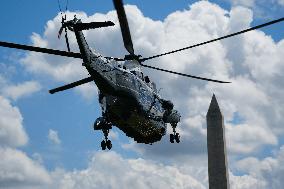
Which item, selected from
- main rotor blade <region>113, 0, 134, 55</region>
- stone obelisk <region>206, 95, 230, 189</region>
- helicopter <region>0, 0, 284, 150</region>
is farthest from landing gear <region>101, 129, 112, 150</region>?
stone obelisk <region>206, 95, 230, 189</region>

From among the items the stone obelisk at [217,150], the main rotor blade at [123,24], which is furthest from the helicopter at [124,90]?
the stone obelisk at [217,150]

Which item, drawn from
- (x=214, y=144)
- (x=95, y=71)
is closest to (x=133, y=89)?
(x=95, y=71)

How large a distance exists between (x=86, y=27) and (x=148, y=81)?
690 cm

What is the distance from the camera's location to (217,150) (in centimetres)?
5731

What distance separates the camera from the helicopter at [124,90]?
67.6 ft

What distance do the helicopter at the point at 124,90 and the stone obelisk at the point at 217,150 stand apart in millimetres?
29713

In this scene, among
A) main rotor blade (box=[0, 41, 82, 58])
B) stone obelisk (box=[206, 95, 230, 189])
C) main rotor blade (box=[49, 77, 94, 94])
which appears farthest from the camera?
stone obelisk (box=[206, 95, 230, 189])

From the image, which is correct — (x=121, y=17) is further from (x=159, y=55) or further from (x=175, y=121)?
(x=175, y=121)

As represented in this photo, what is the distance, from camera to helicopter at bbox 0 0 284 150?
20.6 m

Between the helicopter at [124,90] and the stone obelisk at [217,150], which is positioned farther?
the stone obelisk at [217,150]

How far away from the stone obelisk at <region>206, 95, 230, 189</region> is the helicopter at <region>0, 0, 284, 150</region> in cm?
2971

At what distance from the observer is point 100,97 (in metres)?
24.2

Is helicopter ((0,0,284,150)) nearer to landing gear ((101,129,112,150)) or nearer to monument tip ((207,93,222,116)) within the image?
landing gear ((101,129,112,150))

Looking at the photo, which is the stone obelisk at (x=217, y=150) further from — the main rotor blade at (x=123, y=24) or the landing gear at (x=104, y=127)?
the main rotor blade at (x=123, y=24)
